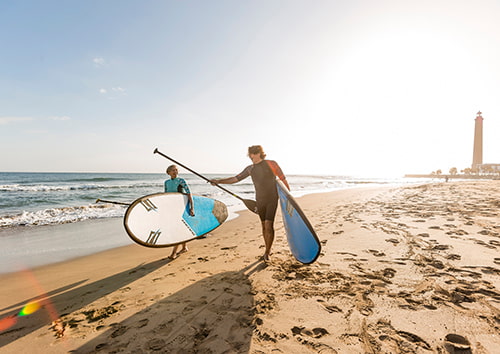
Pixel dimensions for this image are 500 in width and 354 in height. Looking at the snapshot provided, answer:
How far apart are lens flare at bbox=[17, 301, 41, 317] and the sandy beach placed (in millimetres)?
62

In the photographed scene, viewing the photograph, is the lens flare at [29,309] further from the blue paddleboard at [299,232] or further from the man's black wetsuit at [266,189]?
the blue paddleboard at [299,232]

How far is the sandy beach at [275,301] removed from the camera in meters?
1.93

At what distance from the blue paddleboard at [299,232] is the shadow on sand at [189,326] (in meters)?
0.87

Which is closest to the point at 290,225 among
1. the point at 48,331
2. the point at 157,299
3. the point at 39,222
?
the point at 157,299

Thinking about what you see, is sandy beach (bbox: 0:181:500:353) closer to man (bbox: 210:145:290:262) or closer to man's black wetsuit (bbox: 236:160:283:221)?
man (bbox: 210:145:290:262)

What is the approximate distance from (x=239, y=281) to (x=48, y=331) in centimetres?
211

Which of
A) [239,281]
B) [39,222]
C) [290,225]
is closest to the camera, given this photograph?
[239,281]

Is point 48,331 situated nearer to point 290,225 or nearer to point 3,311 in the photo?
point 3,311

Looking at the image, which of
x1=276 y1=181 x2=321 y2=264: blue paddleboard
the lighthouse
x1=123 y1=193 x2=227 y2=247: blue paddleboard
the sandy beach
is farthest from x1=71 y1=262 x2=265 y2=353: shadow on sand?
the lighthouse

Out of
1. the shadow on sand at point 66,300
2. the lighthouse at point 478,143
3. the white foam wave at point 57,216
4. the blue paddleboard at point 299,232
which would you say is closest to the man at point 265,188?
the blue paddleboard at point 299,232

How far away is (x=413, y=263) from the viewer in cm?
328

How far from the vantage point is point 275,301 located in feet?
8.32

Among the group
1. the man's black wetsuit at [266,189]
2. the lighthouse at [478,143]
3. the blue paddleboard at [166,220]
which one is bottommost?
the blue paddleboard at [166,220]

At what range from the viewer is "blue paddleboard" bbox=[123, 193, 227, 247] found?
3979 millimetres
